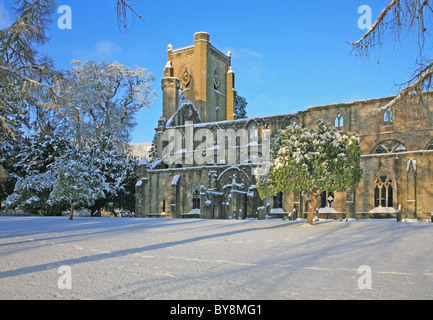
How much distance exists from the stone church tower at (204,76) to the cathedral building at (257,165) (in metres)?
0.56

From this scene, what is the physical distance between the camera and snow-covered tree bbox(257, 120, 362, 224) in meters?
17.7

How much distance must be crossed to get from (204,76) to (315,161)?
36019 mm

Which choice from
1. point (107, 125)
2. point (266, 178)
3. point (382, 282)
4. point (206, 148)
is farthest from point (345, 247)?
A: point (107, 125)

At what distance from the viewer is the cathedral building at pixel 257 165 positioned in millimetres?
27000

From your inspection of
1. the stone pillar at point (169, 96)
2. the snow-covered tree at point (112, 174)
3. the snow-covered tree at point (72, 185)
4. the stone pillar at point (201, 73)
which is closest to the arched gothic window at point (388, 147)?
the snow-covered tree at point (72, 185)

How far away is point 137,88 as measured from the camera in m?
41.4

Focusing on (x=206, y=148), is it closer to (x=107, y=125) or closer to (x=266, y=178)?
(x=107, y=125)

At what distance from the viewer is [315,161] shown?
17609mm

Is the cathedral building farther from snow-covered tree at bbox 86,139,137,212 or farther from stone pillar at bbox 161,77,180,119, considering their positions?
snow-covered tree at bbox 86,139,137,212

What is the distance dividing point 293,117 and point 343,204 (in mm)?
10237

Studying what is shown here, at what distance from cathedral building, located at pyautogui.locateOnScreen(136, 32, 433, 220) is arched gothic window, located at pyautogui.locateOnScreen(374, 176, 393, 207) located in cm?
7

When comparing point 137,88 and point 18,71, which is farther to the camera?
point 137,88

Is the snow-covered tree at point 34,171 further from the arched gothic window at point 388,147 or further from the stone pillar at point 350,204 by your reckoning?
the arched gothic window at point 388,147

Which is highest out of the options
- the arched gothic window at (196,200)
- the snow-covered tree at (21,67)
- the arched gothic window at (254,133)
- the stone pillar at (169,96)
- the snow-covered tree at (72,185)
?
the stone pillar at (169,96)
